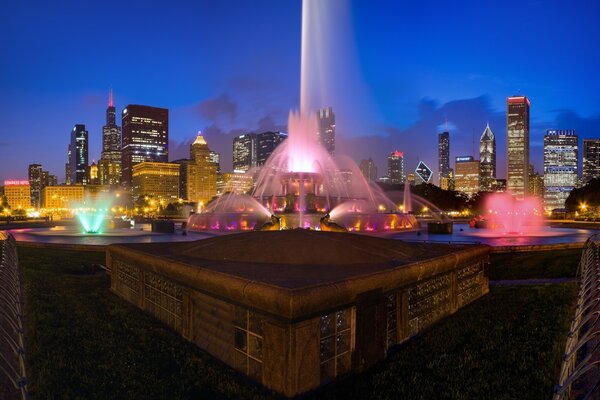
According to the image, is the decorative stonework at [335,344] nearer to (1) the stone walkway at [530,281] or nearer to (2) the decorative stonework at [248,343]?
(2) the decorative stonework at [248,343]

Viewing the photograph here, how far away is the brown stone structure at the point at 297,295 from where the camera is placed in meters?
4.84

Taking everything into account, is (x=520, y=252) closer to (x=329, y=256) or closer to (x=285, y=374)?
(x=329, y=256)

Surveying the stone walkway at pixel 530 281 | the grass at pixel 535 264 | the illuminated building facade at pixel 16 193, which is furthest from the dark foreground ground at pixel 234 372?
the illuminated building facade at pixel 16 193

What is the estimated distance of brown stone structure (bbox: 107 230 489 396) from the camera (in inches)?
191

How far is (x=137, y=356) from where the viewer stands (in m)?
6.16

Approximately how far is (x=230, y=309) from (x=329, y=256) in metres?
2.26

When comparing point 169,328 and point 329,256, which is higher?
point 329,256

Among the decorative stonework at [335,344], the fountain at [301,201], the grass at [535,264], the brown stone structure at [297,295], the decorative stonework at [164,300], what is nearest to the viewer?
the brown stone structure at [297,295]

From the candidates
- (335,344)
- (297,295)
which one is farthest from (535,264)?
(297,295)

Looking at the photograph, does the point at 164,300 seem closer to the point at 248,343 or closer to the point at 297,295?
the point at 248,343

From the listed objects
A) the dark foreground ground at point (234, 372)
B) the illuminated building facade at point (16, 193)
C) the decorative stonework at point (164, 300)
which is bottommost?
the dark foreground ground at point (234, 372)

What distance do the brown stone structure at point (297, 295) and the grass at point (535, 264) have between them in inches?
209

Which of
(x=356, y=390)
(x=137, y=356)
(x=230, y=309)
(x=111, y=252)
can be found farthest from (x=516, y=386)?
(x=111, y=252)

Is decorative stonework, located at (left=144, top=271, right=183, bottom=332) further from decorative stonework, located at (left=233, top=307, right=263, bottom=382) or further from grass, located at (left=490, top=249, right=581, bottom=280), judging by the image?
grass, located at (left=490, top=249, right=581, bottom=280)
